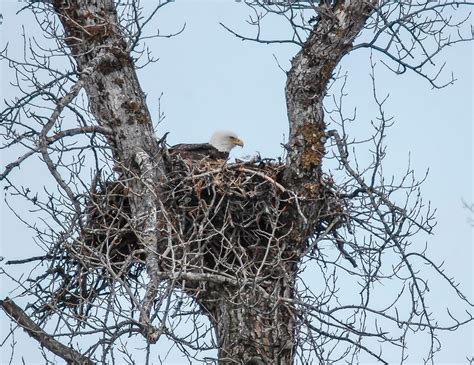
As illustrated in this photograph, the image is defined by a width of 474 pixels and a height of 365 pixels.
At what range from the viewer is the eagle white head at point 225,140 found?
12797 mm

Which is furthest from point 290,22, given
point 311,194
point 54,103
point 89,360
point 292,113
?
point 89,360

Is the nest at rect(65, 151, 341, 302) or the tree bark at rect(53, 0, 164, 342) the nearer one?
the nest at rect(65, 151, 341, 302)

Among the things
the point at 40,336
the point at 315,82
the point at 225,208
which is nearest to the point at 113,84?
the point at 225,208

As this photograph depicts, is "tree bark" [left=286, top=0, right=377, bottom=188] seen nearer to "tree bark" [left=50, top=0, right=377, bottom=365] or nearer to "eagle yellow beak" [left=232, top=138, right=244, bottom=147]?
"tree bark" [left=50, top=0, right=377, bottom=365]

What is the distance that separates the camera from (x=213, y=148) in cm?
1216

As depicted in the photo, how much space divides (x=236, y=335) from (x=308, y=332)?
2.50 ft

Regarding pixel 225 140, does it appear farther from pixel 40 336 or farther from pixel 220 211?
pixel 40 336

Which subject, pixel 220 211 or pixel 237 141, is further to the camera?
pixel 237 141

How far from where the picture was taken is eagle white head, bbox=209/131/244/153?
12.8 metres

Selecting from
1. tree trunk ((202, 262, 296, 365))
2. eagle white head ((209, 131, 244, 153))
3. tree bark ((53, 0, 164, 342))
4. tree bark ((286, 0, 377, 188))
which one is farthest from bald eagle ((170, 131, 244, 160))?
tree trunk ((202, 262, 296, 365))

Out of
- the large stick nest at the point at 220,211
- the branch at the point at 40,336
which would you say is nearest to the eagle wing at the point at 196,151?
the large stick nest at the point at 220,211

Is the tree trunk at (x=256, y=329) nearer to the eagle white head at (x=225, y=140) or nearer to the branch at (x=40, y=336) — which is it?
the branch at (x=40, y=336)

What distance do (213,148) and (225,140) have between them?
0.69 metres

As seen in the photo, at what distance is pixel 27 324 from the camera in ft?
33.2
